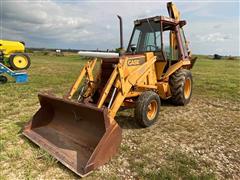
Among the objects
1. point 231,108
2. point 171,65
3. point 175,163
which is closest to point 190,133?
point 175,163

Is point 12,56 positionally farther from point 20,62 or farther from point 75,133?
point 75,133

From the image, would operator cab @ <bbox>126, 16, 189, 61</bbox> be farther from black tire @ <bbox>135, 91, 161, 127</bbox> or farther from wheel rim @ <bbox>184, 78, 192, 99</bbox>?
black tire @ <bbox>135, 91, 161, 127</bbox>

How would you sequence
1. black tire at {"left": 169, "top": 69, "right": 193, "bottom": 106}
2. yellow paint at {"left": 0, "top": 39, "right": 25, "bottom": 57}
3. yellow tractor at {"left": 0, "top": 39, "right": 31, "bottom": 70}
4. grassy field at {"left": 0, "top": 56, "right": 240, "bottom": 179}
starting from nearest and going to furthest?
grassy field at {"left": 0, "top": 56, "right": 240, "bottom": 179}
black tire at {"left": 169, "top": 69, "right": 193, "bottom": 106}
yellow tractor at {"left": 0, "top": 39, "right": 31, "bottom": 70}
yellow paint at {"left": 0, "top": 39, "right": 25, "bottom": 57}

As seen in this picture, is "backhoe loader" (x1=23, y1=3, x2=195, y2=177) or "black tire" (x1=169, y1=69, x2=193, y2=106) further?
"black tire" (x1=169, y1=69, x2=193, y2=106)

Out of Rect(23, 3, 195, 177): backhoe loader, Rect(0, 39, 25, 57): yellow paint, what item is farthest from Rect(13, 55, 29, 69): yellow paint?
Rect(23, 3, 195, 177): backhoe loader

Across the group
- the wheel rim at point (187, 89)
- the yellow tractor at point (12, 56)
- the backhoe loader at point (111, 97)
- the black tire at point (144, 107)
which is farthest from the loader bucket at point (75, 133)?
the yellow tractor at point (12, 56)

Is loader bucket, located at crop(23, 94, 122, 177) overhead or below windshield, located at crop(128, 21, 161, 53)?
below

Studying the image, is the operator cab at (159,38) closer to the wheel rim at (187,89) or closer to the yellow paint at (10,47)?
the wheel rim at (187,89)

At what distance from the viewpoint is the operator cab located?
5996 millimetres

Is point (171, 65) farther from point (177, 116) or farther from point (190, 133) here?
point (190, 133)

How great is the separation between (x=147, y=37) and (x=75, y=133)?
11.2 feet

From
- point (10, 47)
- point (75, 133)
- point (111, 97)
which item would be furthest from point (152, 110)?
point (10, 47)

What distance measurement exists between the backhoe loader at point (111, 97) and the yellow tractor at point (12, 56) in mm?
6509

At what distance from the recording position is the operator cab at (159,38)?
600 cm
